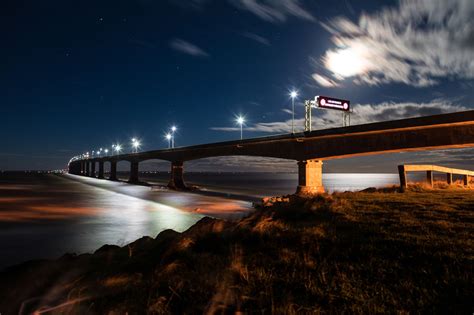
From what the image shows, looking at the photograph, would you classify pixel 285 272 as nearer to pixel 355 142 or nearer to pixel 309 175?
pixel 355 142

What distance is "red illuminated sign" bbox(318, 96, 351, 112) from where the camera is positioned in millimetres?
44219

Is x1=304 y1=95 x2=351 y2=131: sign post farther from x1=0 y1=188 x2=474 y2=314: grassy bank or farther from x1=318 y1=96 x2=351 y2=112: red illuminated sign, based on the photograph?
x1=0 y1=188 x2=474 y2=314: grassy bank

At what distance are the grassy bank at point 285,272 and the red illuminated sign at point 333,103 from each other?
3528 cm


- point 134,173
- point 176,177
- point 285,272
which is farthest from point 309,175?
point 134,173

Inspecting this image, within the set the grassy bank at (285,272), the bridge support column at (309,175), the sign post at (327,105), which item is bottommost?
the grassy bank at (285,272)

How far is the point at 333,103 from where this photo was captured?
45500 mm

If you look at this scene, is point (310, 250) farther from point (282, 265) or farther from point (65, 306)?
point (65, 306)

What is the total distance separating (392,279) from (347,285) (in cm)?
77

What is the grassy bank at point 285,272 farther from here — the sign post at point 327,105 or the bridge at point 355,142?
the sign post at point 327,105

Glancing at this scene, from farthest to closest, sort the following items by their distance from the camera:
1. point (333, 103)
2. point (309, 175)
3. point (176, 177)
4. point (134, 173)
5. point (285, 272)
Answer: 1. point (134, 173)
2. point (176, 177)
3. point (333, 103)
4. point (309, 175)
5. point (285, 272)

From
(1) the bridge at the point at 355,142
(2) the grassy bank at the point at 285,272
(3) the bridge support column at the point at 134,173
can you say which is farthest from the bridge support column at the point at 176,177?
(2) the grassy bank at the point at 285,272

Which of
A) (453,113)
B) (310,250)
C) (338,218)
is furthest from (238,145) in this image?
(310,250)

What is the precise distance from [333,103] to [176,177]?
38.0 metres

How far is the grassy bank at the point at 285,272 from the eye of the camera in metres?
4.73
